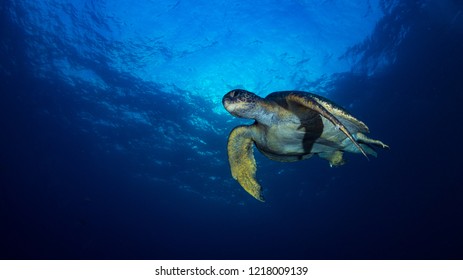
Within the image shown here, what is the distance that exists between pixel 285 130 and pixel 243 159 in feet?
3.97

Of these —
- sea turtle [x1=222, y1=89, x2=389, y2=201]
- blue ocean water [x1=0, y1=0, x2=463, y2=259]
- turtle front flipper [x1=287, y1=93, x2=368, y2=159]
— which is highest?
blue ocean water [x1=0, y1=0, x2=463, y2=259]

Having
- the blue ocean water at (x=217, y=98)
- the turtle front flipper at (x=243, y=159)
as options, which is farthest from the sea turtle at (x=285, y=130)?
the blue ocean water at (x=217, y=98)

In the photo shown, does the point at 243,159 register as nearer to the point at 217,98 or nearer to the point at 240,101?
the point at 240,101

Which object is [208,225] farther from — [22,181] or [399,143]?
[399,143]

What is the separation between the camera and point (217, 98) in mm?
16234

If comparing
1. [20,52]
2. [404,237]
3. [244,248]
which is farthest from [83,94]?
[244,248]

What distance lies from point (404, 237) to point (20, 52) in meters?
60.2

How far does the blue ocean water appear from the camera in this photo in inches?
483

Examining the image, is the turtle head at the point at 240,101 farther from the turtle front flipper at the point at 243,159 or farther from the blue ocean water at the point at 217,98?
the blue ocean water at the point at 217,98

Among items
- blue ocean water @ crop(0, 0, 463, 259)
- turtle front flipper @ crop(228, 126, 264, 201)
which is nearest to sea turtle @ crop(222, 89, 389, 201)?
turtle front flipper @ crop(228, 126, 264, 201)

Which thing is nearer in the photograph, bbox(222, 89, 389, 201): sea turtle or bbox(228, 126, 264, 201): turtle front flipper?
bbox(222, 89, 389, 201): sea turtle

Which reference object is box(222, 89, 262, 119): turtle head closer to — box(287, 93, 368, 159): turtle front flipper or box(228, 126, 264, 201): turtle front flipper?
box(287, 93, 368, 159): turtle front flipper

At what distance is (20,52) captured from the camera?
16.4 meters

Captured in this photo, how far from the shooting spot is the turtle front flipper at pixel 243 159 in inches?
199
